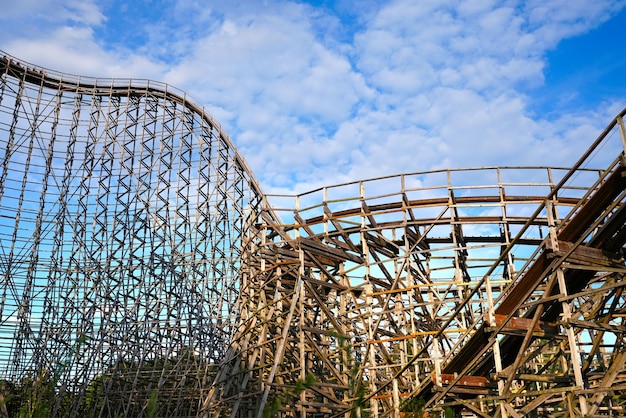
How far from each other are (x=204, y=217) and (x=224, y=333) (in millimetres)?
3863

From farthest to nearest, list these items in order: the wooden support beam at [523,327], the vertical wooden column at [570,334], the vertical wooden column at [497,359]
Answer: the wooden support beam at [523,327] → the vertical wooden column at [497,359] → the vertical wooden column at [570,334]

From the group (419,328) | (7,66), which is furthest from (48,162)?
(419,328)

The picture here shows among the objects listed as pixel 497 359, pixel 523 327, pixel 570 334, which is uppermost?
pixel 523 327

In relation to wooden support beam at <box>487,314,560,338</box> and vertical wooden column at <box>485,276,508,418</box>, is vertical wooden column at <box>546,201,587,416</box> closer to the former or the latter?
wooden support beam at <box>487,314,560,338</box>

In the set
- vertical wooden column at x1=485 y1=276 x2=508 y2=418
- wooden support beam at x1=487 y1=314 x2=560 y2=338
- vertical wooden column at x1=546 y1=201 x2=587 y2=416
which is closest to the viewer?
vertical wooden column at x1=546 y1=201 x2=587 y2=416

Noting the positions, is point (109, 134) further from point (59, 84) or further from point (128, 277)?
point (128, 277)

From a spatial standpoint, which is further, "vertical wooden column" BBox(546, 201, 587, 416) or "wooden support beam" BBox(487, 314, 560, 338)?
"wooden support beam" BBox(487, 314, 560, 338)

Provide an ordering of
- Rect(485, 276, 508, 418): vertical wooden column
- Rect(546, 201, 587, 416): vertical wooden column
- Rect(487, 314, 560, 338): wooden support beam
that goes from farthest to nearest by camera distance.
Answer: Rect(487, 314, 560, 338): wooden support beam < Rect(485, 276, 508, 418): vertical wooden column < Rect(546, 201, 587, 416): vertical wooden column

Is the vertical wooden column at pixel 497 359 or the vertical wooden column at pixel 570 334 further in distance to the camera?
the vertical wooden column at pixel 497 359

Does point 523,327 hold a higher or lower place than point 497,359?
higher

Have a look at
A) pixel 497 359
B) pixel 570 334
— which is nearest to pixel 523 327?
pixel 497 359

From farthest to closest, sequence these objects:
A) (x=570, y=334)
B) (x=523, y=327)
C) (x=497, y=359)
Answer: (x=523, y=327) → (x=497, y=359) → (x=570, y=334)

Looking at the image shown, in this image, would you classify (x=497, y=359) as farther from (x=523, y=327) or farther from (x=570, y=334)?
(x=570, y=334)

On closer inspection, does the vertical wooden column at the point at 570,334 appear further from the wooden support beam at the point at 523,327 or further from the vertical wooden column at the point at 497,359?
the vertical wooden column at the point at 497,359
